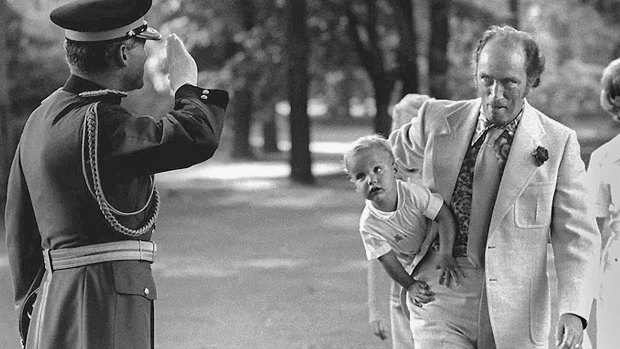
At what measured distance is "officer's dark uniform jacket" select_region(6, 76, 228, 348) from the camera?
422cm

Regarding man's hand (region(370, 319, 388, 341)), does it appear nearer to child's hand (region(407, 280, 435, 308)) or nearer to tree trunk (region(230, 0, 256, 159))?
child's hand (region(407, 280, 435, 308))

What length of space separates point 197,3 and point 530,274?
27.5 meters

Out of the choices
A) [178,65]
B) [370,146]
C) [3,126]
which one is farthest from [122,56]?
[3,126]

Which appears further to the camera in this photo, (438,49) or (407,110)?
(438,49)

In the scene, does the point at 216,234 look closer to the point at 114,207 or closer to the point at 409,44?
the point at 409,44

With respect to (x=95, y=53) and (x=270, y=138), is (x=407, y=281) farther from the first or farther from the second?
(x=270, y=138)

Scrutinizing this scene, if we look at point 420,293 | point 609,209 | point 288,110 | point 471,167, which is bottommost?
point 288,110

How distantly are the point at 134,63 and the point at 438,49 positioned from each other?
24.3 meters

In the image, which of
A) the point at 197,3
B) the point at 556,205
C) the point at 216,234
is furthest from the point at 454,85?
the point at 556,205

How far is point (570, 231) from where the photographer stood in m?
4.78

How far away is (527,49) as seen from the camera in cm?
479

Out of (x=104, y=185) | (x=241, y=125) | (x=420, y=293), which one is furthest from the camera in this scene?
(x=241, y=125)

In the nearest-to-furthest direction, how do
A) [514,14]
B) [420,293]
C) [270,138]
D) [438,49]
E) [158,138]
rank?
[158,138] < [420,293] < [438,49] < [514,14] < [270,138]

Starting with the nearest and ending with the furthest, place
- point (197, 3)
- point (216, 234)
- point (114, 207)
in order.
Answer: point (114, 207) → point (216, 234) → point (197, 3)
